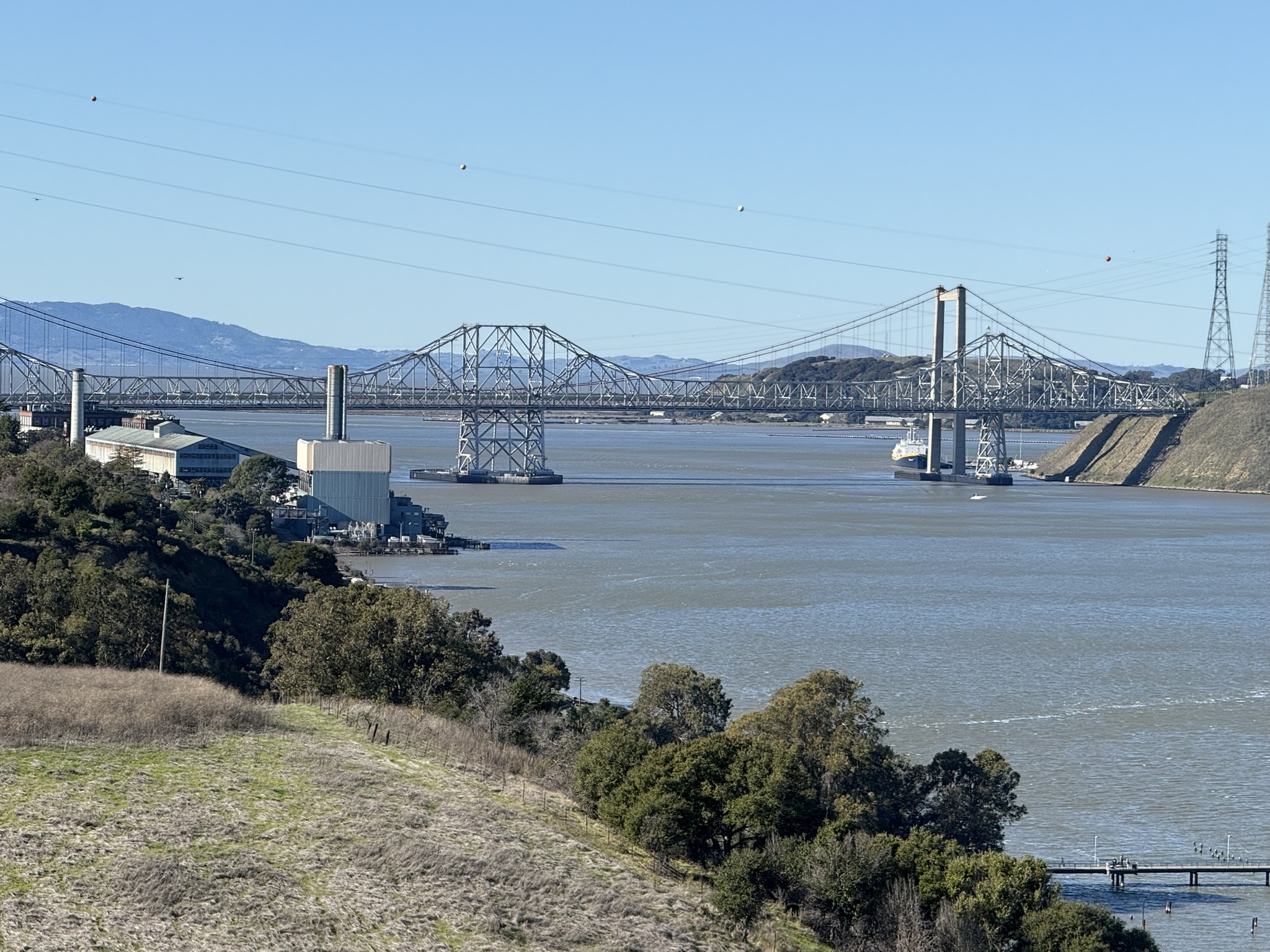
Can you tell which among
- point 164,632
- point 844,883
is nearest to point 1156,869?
point 844,883

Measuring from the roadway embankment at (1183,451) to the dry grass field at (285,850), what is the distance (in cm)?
4250

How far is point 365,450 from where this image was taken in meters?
28.9

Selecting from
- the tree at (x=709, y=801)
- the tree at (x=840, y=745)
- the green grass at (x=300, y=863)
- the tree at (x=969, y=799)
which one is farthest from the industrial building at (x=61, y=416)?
the tree at (x=709, y=801)

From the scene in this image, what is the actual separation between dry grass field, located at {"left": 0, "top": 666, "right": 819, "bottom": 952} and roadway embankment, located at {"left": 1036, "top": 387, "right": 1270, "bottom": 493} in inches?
1673

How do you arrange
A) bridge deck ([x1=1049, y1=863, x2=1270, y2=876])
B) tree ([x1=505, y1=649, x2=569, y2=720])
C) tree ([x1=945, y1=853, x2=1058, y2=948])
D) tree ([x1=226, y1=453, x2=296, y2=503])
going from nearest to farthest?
tree ([x1=945, y1=853, x2=1058, y2=948])
bridge deck ([x1=1049, y1=863, x2=1270, y2=876])
tree ([x1=505, y1=649, x2=569, y2=720])
tree ([x1=226, y1=453, x2=296, y2=503])

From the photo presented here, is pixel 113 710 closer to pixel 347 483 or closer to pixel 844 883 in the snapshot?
pixel 844 883

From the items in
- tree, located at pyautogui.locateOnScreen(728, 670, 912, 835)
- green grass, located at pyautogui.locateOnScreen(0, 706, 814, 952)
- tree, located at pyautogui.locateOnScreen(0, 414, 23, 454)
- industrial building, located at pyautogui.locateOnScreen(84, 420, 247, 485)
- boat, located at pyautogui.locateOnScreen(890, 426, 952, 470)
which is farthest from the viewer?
boat, located at pyautogui.locateOnScreen(890, 426, 952, 470)

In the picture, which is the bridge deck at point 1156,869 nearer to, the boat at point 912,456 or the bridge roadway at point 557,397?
the bridge roadway at point 557,397

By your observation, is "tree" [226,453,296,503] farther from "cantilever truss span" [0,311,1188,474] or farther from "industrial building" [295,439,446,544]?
"cantilever truss span" [0,311,1188,474]

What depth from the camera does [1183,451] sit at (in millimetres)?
49844

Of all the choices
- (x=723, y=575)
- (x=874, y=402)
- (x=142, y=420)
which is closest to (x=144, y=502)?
(x=723, y=575)

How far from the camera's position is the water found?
36.1ft

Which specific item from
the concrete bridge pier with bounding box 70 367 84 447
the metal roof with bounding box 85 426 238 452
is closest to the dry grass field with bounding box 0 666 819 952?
the metal roof with bounding box 85 426 238 452

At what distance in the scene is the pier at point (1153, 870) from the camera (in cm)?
956
